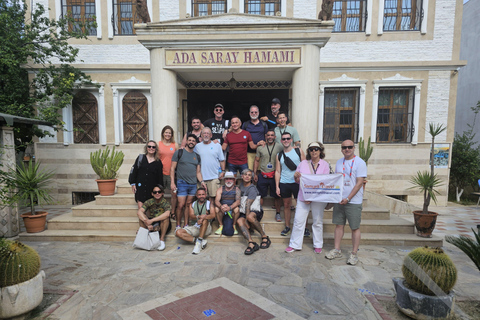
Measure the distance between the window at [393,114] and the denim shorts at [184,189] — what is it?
27.2 feet

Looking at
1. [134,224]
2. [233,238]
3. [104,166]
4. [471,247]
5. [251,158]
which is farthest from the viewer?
[104,166]

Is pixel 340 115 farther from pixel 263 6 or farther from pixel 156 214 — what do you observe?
pixel 156 214

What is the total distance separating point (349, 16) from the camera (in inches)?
423

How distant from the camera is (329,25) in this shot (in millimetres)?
6848

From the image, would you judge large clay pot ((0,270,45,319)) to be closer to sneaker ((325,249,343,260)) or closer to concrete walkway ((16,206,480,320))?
concrete walkway ((16,206,480,320))

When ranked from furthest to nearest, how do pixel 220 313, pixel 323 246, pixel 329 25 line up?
pixel 329 25, pixel 323 246, pixel 220 313

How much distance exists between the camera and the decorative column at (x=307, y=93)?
7.00 metres

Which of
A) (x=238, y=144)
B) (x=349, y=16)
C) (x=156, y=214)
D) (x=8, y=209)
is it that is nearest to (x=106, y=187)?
(x=8, y=209)

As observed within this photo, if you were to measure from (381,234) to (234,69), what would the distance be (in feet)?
18.0

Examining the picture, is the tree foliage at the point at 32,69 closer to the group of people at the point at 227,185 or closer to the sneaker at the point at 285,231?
the group of people at the point at 227,185

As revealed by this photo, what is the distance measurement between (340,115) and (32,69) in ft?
40.3

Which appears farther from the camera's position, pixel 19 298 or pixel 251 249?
pixel 251 249

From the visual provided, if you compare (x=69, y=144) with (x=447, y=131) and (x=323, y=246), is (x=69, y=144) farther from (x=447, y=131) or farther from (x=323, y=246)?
(x=447, y=131)

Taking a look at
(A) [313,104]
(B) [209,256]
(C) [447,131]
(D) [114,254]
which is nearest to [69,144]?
(D) [114,254]
